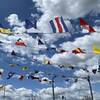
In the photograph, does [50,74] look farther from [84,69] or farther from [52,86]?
[52,86]

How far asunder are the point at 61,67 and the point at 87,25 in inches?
647

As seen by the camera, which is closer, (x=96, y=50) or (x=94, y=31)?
(x=94, y=31)

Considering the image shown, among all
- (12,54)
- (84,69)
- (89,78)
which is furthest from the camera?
(89,78)

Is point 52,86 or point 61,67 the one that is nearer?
point 61,67

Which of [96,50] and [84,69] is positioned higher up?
[84,69]

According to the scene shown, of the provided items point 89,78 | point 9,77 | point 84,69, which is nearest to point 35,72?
point 9,77

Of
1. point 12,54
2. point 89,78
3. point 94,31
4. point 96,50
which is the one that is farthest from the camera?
point 89,78

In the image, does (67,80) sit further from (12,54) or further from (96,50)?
(96,50)

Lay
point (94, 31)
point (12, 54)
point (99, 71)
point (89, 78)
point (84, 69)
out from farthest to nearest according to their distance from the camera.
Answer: point (89, 78) → point (84, 69) → point (99, 71) → point (12, 54) → point (94, 31)

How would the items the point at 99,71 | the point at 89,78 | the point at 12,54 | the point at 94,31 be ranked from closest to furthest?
the point at 94,31 → the point at 12,54 → the point at 99,71 → the point at 89,78

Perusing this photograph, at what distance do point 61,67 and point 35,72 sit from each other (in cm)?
380

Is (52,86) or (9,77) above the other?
(52,86)

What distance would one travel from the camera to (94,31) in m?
28.6

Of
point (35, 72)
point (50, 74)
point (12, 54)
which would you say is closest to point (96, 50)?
point (12, 54)
